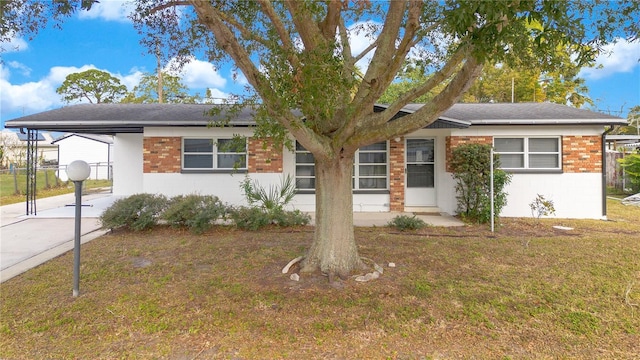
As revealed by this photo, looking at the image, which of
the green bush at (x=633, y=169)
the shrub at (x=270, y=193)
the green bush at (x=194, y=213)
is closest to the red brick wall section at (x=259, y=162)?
the shrub at (x=270, y=193)

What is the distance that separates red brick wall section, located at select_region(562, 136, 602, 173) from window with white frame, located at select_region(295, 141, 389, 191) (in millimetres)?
4910

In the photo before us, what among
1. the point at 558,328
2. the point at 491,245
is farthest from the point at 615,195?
the point at 558,328

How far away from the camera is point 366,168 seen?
10.6 m

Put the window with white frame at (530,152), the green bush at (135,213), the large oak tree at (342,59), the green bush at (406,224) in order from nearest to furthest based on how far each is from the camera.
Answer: the large oak tree at (342,59)
the green bush at (135,213)
the green bush at (406,224)
the window with white frame at (530,152)

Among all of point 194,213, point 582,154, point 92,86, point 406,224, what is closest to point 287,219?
point 194,213

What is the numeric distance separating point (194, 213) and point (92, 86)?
36704 mm

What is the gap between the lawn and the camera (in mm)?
3006

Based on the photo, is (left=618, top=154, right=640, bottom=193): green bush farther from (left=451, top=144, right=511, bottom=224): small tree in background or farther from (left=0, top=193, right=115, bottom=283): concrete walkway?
(left=0, top=193, right=115, bottom=283): concrete walkway

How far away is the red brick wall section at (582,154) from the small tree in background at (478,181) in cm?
238

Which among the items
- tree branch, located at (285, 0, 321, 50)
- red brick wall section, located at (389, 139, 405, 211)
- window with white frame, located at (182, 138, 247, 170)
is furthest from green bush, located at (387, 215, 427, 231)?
window with white frame, located at (182, 138, 247, 170)

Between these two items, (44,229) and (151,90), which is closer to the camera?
(44,229)

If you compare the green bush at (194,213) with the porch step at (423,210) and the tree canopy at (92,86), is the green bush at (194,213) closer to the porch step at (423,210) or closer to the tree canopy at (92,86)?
the porch step at (423,210)

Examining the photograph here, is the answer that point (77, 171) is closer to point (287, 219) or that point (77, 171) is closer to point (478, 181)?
point (287, 219)

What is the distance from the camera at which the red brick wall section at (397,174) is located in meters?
10.2
